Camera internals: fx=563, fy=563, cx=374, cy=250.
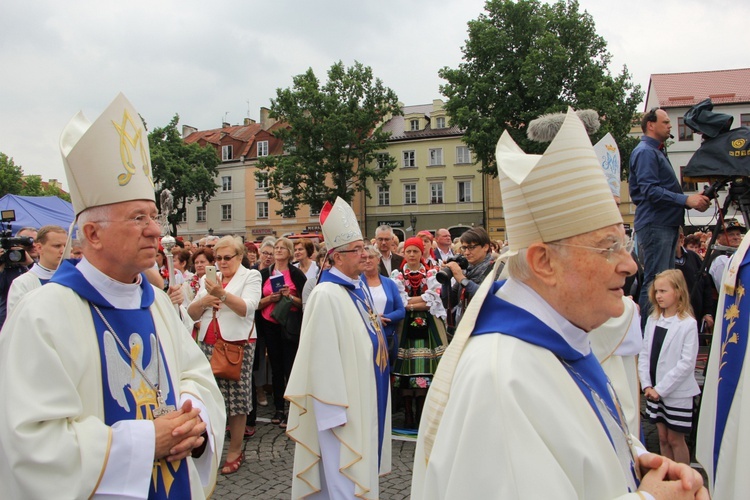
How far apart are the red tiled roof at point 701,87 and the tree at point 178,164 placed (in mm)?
34190

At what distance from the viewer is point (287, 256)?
287 inches

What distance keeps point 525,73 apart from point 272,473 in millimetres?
27222

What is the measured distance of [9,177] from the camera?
4291 cm

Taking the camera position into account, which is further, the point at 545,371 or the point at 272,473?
the point at 272,473

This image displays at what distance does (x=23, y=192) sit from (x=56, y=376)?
51821 millimetres

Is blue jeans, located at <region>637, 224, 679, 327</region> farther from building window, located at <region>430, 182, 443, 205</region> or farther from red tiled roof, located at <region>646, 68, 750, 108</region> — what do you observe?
building window, located at <region>430, 182, 443, 205</region>

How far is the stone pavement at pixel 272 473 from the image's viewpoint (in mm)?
4820

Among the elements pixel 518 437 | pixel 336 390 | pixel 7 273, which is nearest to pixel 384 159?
pixel 7 273

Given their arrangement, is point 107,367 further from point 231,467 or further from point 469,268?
point 469,268

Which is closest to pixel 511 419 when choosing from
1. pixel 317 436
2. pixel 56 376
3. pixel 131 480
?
pixel 131 480

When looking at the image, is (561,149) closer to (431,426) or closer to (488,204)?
(431,426)

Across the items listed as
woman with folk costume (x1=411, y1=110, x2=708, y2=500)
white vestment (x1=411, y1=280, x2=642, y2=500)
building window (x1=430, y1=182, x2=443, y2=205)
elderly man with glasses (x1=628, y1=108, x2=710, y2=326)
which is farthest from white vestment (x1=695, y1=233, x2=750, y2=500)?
building window (x1=430, y1=182, x2=443, y2=205)

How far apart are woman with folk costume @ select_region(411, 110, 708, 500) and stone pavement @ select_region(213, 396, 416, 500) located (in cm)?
335

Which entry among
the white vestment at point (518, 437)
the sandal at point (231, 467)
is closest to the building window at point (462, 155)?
the sandal at point (231, 467)
